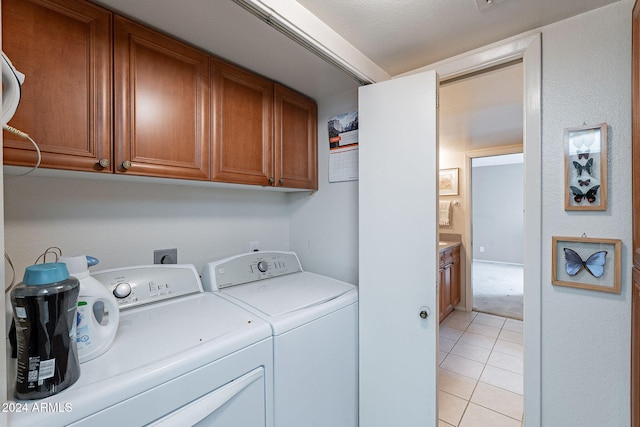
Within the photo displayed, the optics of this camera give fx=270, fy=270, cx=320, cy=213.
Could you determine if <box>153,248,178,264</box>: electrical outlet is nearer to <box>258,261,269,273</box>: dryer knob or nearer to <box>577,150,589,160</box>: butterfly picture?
<box>258,261,269,273</box>: dryer knob

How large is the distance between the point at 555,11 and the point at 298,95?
130 centimetres

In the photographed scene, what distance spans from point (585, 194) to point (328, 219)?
131 centimetres

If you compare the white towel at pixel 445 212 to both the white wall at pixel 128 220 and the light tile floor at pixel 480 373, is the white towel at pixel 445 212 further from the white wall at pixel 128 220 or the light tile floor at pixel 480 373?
the white wall at pixel 128 220

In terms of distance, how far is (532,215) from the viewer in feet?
3.92

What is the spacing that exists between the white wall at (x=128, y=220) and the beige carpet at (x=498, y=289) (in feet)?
11.2

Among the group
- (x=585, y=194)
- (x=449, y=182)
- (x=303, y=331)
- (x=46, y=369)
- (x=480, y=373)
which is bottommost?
(x=480, y=373)

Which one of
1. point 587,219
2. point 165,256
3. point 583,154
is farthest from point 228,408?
point 583,154

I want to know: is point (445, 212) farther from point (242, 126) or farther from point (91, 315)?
point (91, 315)

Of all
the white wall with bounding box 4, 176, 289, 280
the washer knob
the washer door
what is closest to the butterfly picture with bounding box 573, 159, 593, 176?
the washer door

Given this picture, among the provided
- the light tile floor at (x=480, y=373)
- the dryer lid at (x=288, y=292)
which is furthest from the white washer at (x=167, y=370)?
the light tile floor at (x=480, y=373)

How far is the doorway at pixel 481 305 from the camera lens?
1.83m

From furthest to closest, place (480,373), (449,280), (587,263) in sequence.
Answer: (449,280)
(480,373)
(587,263)

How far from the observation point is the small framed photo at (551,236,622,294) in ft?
3.46

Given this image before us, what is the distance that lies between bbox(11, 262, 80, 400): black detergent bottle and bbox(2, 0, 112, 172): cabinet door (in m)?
0.46
